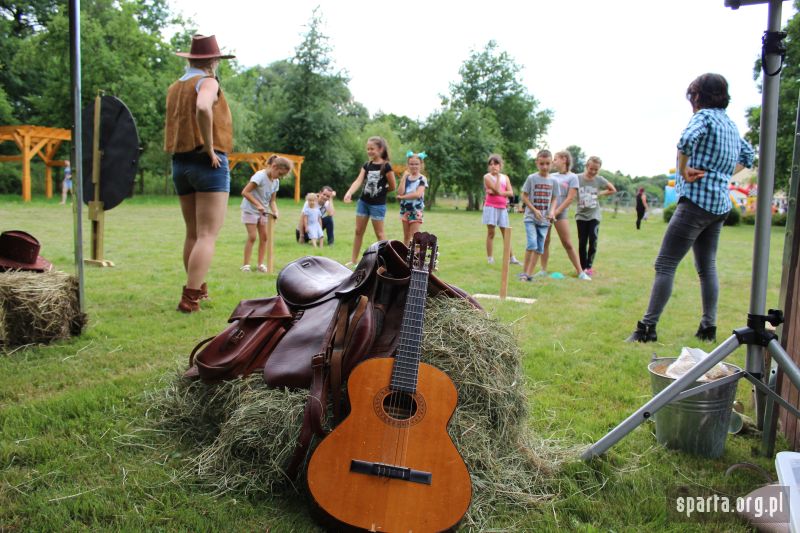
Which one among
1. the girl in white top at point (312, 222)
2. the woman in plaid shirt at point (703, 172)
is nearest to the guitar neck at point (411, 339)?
the woman in plaid shirt at point (703, 172)

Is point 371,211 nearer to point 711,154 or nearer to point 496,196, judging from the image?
point 496,196

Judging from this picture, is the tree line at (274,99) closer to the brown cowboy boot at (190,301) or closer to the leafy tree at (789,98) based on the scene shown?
the leafy tree at (789,98)

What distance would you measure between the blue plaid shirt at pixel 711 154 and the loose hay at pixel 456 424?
254cm

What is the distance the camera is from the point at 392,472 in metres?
2.08

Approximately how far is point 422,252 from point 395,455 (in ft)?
3.12

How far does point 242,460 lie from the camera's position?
97.8 inches

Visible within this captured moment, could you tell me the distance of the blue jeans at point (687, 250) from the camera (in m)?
4.55

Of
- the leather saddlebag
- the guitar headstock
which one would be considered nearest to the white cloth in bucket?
the guitar headstock

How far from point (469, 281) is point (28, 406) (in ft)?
19.5

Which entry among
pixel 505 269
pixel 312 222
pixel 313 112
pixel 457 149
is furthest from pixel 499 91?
pixel 505 269

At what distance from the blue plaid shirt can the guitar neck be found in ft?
9.58

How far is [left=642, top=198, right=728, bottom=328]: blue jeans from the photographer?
4.55m

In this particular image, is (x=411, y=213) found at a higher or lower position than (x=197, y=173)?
lower

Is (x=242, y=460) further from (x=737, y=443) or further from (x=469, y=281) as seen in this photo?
(x=469, y=281)
